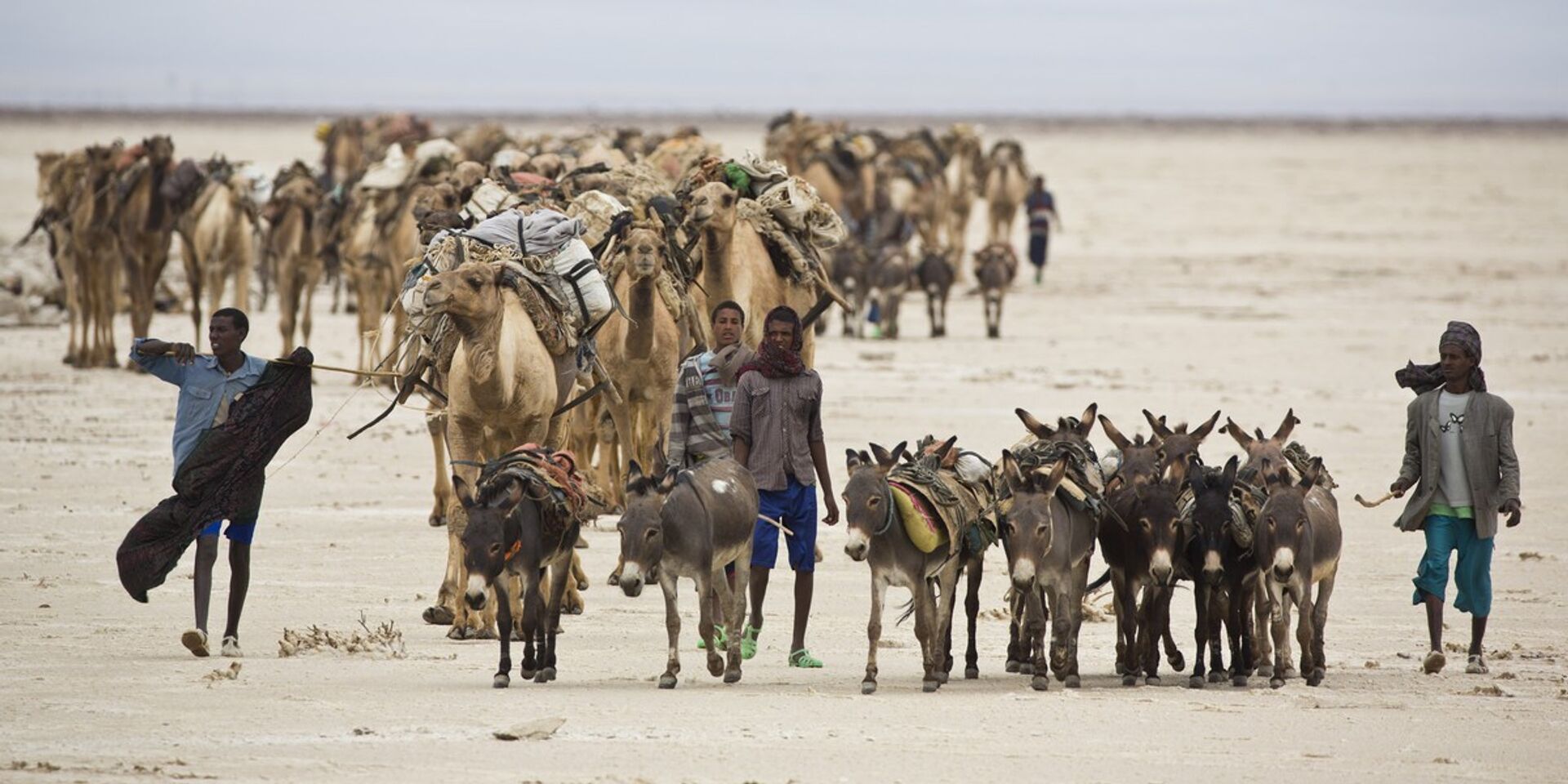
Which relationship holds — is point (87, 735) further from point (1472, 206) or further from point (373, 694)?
point (1472, 206)

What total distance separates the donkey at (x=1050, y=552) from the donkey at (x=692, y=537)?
4.26 ft

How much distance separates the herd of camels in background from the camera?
1277 centimetres

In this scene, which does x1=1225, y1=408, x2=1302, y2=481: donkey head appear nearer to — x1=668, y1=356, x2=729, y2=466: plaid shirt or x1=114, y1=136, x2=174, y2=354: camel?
x1=668, y1=356, x2=729, y2=466: plaid shirt

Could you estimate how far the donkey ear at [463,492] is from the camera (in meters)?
10.6

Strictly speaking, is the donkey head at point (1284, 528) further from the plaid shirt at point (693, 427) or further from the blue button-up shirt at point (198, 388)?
the blue button-up shirt at point (198, 388)

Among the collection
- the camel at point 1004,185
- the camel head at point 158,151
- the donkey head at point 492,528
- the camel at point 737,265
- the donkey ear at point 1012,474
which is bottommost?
the donkey head at point 492,528

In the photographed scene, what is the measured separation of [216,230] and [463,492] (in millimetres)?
16923

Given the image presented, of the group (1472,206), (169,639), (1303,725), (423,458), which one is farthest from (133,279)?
(1472,206)

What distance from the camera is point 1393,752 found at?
31.1 ft

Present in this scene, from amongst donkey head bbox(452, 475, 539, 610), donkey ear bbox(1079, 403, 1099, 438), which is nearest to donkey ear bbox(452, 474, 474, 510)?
donkey head bbox(452, 475, 539, 610)

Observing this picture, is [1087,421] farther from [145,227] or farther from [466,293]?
[145,227]

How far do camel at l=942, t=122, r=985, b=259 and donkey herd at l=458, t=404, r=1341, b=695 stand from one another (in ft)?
109

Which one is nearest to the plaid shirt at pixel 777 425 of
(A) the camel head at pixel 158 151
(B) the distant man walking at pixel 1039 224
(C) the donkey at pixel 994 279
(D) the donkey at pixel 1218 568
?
(D) the donkey at pixel 1218 568

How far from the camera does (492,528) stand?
1045 cm
